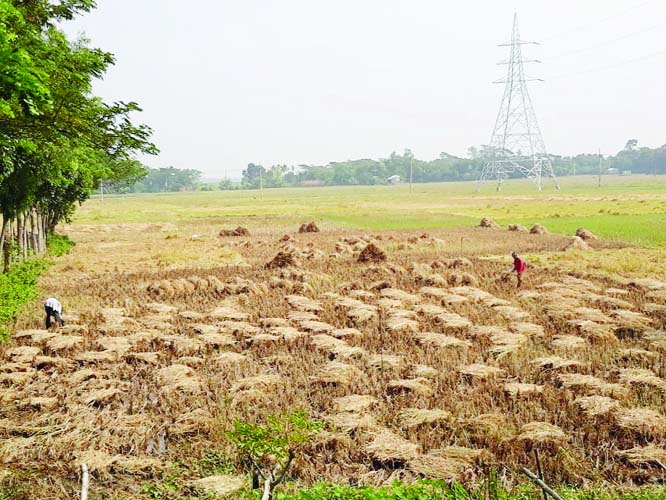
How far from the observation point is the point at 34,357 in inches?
367

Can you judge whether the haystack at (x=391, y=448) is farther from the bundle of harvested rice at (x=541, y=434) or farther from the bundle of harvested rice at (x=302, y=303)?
the bundle of harvested rice at (x=302, y=303)

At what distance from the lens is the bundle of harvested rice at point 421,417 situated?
669 centimetres

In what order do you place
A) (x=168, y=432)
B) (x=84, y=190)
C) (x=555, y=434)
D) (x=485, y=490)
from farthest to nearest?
(x=84, y=190)
(x=168, y=432)
(x=555, y=434)
(x=485, y=490)

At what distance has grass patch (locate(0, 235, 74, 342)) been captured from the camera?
12.2m

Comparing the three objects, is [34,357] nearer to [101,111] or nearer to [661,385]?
[101,111]

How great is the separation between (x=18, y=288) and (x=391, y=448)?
1279 centimetres

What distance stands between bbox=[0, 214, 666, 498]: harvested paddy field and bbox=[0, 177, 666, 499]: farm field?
3cm

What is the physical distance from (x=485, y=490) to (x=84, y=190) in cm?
2511

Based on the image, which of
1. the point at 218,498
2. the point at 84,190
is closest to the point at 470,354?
the point at 218,498

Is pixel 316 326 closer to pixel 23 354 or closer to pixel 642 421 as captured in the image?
pixel 23 354

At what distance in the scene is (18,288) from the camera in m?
15.6

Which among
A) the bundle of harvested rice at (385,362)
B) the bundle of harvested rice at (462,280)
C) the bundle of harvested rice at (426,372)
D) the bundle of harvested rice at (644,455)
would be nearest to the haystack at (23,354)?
the bundle of harvested rice at (385,362)

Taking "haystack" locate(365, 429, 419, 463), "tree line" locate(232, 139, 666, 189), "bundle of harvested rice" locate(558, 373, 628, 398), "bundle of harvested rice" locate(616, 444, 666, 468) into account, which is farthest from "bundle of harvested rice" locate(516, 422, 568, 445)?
"tree line" locate(232, 139, 666, 189)

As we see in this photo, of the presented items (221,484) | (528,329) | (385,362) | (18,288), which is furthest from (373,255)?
(221,484)
